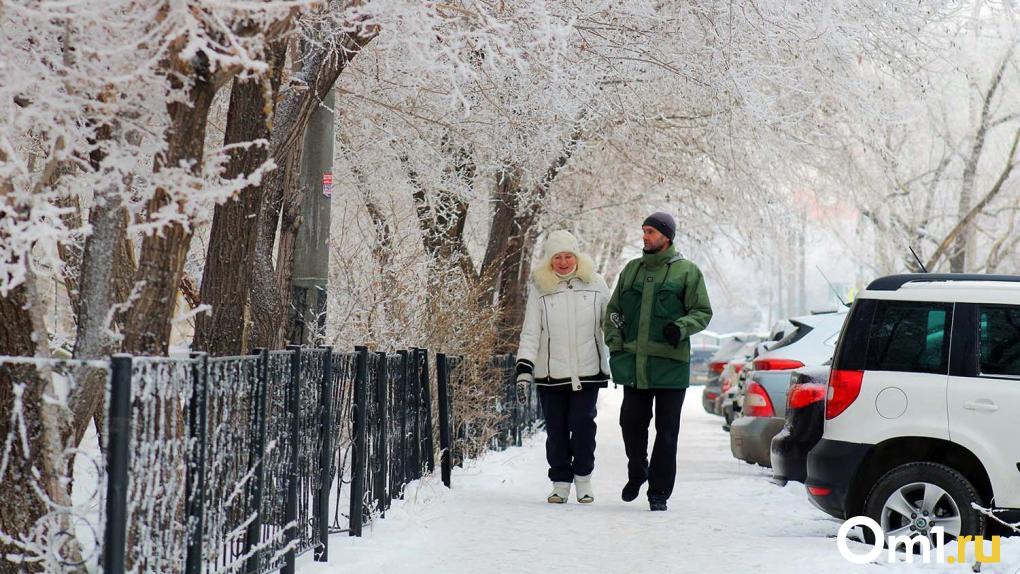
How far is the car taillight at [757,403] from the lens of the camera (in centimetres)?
1255

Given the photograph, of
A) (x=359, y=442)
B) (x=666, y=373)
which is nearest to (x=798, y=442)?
(x=666, y=373)

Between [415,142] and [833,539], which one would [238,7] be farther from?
[415,142]

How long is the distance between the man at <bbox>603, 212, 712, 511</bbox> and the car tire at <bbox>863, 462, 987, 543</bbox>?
2127 mm

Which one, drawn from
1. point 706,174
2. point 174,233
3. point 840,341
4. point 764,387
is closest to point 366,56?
point 764,387

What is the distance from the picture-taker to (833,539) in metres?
8.45

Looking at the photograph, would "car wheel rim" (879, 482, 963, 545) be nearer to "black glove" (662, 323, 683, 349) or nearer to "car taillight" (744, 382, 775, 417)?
"black glove" (662, 323, 683, 349)

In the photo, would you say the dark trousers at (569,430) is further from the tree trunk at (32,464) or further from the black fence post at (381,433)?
the tree trunk at (32,464)

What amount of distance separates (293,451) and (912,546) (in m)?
3.30

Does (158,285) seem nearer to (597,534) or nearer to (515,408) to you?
(597,534)

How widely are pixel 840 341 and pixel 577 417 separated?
260 centimetres

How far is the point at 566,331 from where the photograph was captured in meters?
10.4

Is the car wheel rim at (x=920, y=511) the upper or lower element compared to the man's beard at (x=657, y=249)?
lower

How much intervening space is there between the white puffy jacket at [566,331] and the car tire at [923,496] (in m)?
2.84

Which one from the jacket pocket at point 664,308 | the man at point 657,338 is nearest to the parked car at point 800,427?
the man at point 657,338
